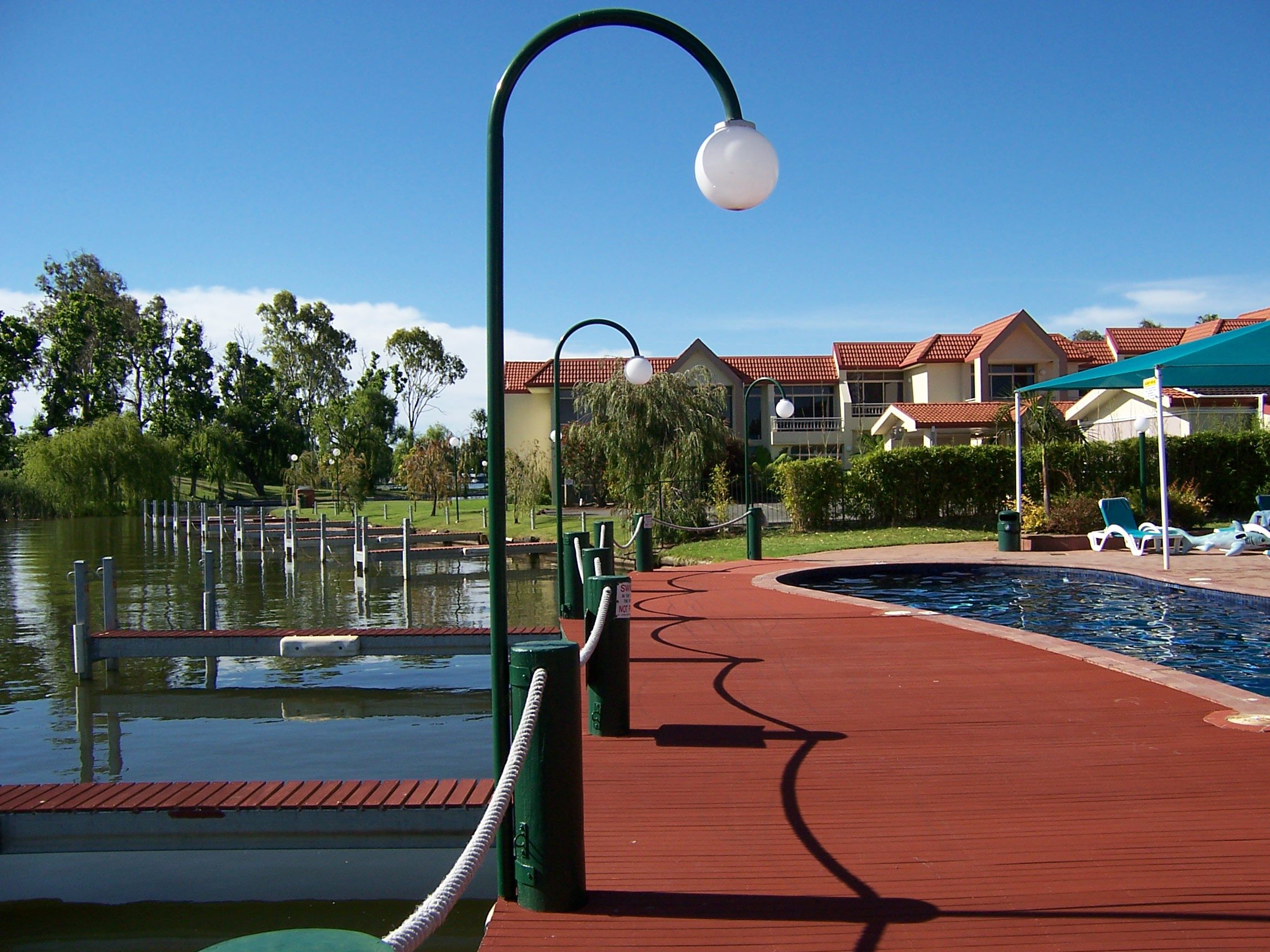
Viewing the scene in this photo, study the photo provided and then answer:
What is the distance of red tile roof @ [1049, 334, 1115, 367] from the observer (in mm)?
47312

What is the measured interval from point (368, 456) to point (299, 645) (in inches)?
1660

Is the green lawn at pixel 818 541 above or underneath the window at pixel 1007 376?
underneath

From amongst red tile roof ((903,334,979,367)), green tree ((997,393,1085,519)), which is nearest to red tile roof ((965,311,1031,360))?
red tile roof ((903,334,979,367))

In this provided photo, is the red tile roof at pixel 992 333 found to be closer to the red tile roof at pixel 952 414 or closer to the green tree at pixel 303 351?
the red tile roof at pixel 952 414

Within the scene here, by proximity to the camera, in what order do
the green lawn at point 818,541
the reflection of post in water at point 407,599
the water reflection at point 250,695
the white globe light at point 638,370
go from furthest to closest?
the green lawn at point 818,541, the reflection of post in water at point 407,599, the white globe light at point 638,370, the water reflection at point 250,695

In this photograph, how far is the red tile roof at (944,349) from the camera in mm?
46719

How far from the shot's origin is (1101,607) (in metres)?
13.2

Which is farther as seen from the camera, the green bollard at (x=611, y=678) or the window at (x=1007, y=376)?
the window at (x=1007, y=376)

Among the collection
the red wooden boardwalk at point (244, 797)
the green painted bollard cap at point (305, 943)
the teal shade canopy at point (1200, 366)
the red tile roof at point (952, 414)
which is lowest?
the red wooden boardwalk at point (244, 797)

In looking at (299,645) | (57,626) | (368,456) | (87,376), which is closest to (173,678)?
(299,645)

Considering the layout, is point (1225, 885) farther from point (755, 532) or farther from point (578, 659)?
point (755, 532)

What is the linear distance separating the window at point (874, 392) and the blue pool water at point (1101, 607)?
33081 mm

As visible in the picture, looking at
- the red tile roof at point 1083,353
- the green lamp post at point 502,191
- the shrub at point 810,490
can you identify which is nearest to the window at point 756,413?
the red tile roof at point 1083,353

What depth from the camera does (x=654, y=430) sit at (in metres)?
26.4
